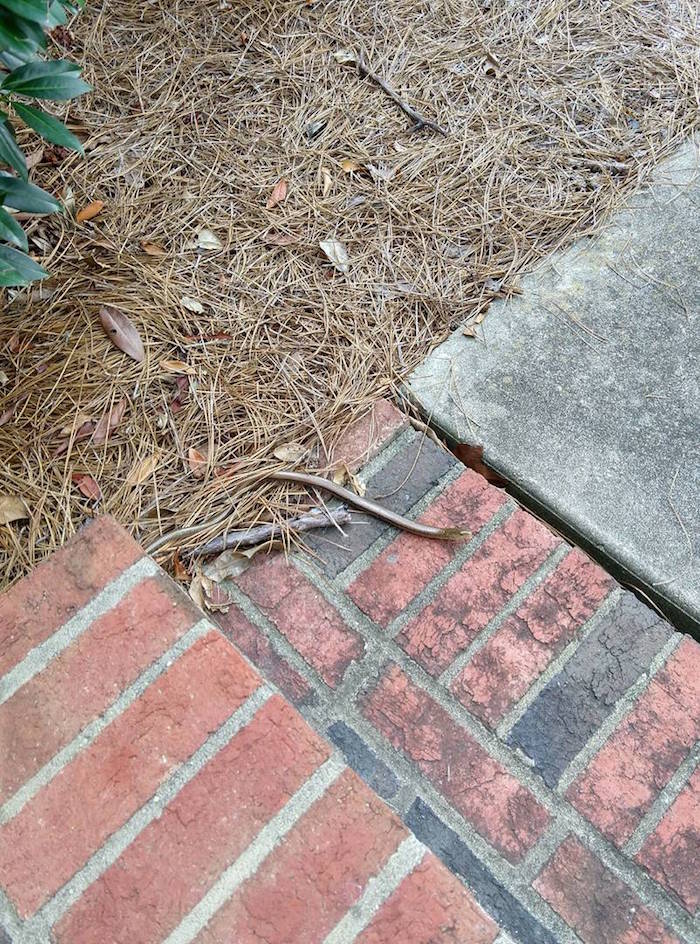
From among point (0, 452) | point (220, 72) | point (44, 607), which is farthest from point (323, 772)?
point (220, 72)

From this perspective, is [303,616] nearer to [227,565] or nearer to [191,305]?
[227,565]

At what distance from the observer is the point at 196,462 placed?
136cm

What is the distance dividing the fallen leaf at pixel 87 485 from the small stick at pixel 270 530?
6.5 inches

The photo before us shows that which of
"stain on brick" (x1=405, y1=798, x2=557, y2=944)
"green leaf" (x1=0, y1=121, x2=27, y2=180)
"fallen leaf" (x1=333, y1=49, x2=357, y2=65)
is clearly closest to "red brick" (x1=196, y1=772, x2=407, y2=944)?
"stain on brick" (x1=405, y1=798, x2=557, y2=944)

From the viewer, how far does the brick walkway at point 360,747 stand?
2.97ft

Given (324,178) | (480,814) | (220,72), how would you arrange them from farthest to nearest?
1. (220,72)
2. (324,178)
3. (480,814)

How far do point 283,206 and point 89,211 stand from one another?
416 mm

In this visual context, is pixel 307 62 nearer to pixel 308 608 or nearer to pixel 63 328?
pixel 63 328

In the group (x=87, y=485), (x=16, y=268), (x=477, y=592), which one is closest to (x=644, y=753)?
(x=477, y=592)

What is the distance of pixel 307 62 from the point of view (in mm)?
1896

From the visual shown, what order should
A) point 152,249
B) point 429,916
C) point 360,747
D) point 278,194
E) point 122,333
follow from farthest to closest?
point 278,194 → point 152,249 → point 122,333 → point 360,747 → point 429,916

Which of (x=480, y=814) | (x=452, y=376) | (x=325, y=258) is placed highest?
(x=325, y=258)

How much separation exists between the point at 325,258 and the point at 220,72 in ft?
2.13

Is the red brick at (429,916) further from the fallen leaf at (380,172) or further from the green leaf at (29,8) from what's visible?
the fallen leaf at (380,172)
